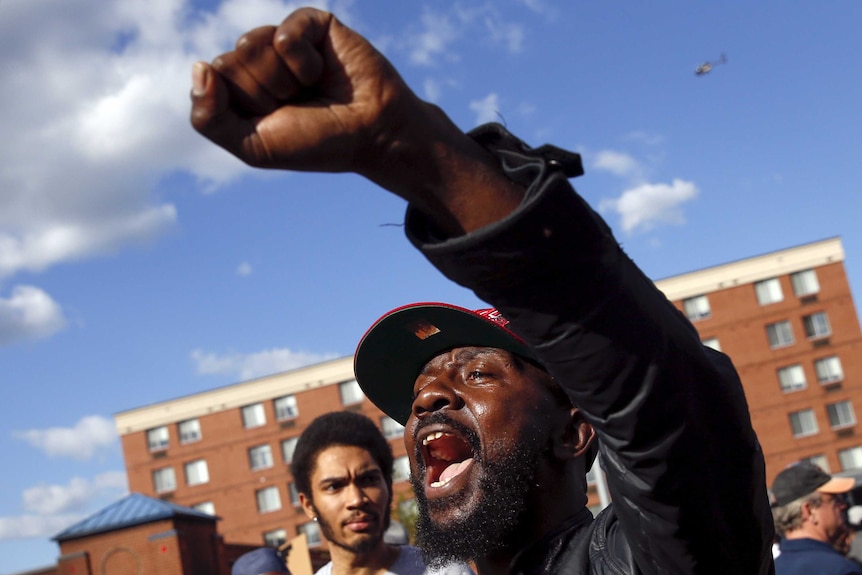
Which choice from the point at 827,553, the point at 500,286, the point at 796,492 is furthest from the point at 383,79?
the point at 796,492

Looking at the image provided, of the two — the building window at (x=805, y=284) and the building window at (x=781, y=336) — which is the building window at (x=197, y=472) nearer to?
the building window at (x=781, y=336)

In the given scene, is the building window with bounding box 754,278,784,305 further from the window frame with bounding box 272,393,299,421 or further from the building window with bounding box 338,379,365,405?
the window frame with bounding box 272,393,299,421

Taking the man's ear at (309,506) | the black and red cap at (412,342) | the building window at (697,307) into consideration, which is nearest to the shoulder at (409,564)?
the man's ear at (309,506)

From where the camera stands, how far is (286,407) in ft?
174

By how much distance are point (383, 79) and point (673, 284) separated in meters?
51.0

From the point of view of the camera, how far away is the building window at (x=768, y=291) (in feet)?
164

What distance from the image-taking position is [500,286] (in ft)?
4.11

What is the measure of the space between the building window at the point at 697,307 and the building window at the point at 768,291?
2.71 metres

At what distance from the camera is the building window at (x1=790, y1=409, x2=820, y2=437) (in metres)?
48.3

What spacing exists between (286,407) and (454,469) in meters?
52.0

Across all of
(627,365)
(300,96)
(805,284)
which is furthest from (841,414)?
(300,96)

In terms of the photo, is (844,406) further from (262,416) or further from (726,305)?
(262,416)

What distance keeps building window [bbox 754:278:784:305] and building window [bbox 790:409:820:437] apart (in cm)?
603

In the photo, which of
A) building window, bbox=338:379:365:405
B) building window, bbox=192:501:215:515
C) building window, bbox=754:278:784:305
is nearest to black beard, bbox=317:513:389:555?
building window, bbox=338:379:365:405
